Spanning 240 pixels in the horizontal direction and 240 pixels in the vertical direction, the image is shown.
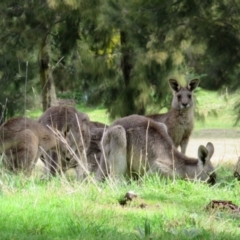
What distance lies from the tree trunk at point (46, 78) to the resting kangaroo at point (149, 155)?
30.5ft

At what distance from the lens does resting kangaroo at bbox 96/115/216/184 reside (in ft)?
29.7

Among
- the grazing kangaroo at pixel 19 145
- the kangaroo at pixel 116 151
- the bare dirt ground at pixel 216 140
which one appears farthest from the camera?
the bare dirt ground at pixel 216 140

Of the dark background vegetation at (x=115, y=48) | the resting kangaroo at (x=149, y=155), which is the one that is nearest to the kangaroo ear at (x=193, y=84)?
the dark background vegetation at (x=115, y=48)

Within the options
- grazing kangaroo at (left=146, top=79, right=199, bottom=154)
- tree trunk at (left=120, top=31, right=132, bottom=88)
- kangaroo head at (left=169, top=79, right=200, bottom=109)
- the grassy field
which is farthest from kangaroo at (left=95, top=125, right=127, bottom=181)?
tree trunk at (left=120, top=31, right=132, bottom=88)

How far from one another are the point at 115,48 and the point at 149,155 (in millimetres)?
9881

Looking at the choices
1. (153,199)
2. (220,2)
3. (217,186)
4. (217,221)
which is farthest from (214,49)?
(217,221)

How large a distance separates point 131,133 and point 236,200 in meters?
2.31

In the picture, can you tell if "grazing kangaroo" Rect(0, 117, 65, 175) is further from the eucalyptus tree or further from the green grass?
the eucalyptus tree

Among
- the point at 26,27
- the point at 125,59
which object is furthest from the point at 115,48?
the point at 26,27

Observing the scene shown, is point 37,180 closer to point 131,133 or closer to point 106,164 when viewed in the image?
point 106,164

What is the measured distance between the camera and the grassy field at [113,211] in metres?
5.72

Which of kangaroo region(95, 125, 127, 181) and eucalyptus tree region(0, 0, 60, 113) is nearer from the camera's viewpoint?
kangaroo region(95, 125, 127, 181)

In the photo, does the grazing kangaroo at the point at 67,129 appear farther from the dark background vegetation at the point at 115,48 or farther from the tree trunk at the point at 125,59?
the tree trunk at the point at 125,59

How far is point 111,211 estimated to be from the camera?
6.46 metres
